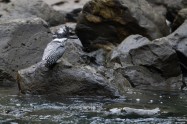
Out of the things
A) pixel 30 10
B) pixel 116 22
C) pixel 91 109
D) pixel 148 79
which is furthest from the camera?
pixel 30 10

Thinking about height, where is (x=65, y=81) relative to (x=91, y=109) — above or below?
above

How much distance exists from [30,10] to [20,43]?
4.80 metres

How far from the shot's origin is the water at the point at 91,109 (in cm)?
691

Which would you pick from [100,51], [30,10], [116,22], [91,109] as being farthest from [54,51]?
[30,10]

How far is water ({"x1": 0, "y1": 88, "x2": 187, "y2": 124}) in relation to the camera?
6.91 meters

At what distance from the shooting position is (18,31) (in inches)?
430

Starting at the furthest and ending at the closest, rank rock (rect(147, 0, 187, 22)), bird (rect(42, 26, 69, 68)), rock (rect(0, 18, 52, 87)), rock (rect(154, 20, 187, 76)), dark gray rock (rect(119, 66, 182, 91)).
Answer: rock (rect(147, 0, 187, 22)) < rock (rect(154, 20, 187, 76)) < dark gray rock (rect(119, 66, 182, 91)) < rock (rect(0, 18, 52, 87)) < bird (rect(42, 26, 69, 68))

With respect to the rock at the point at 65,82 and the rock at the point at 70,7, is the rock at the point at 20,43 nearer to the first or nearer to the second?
the rock at the point at 65,82

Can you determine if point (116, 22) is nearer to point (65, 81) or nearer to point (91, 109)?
point (65, 81)

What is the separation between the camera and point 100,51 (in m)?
12.7

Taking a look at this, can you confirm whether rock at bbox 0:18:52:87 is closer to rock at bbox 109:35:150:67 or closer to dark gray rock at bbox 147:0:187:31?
rock at bbox 109:35:150:67

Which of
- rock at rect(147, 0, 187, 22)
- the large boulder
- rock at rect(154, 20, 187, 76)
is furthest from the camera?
rock at rect(147, 0, 187, 22)

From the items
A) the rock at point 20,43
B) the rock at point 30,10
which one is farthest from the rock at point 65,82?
the rock at point 30,10

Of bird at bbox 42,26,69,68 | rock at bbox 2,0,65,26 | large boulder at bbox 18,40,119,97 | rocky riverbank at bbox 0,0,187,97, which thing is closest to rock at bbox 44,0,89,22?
rock at bbox 2,0,65,26
